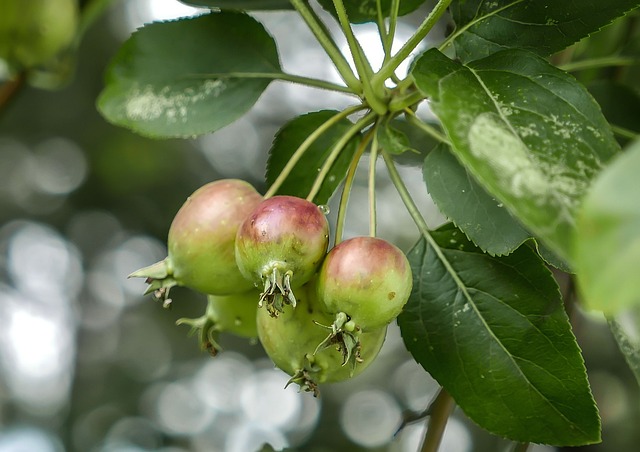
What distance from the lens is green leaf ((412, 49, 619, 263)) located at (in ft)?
1.94

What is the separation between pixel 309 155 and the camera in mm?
1121

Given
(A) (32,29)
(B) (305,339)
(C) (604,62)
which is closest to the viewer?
(B) (305,339)

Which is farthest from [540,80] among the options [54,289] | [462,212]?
[54,289]

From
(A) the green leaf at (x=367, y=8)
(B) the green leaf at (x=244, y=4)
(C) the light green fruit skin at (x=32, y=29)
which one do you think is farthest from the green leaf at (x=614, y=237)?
(C) the light green fruit skin at (x=32, y=29)

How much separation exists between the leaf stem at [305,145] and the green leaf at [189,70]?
0.45 ft

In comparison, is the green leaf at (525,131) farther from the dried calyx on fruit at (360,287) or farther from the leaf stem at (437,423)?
the leaf stem at (437,423)

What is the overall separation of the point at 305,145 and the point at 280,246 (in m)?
0.25

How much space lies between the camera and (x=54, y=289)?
164 inches

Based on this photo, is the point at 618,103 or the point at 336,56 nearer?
the point at 336,56

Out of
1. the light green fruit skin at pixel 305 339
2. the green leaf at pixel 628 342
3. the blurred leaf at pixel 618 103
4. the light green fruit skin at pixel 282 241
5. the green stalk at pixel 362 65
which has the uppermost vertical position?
the blurred leaf at pixel 618 103

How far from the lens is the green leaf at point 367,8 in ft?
3.53

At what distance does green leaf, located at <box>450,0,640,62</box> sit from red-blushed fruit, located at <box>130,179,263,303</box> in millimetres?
315

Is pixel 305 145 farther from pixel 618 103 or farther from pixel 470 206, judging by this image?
pixel 618 103

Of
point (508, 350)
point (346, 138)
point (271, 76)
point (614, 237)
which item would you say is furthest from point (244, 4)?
point (614, 237)
